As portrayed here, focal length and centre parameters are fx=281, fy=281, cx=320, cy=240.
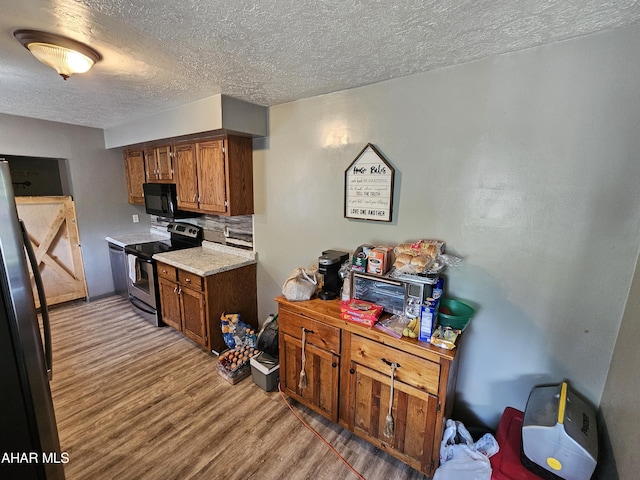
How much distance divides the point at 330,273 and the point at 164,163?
252cm

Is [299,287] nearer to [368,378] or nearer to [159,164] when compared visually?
[368,378]

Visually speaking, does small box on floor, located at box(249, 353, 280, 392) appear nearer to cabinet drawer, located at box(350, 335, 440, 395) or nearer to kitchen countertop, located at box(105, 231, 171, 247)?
cabinet drawer, located at box(350, 335, 440, 395)

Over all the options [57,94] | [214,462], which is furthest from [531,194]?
[57,94]

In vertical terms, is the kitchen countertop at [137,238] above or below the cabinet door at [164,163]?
below

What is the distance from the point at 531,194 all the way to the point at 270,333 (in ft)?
6.97

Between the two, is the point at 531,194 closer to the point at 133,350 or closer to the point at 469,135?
the point at 469,135

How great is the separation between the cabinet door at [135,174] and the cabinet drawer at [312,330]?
298 cm

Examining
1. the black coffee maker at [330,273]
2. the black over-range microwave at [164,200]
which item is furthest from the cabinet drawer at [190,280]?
the black coffee maker at [330,273]

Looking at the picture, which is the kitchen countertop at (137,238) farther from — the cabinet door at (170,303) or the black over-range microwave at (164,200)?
the cabinet door at (170,303)

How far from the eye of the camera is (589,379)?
58.3 inches

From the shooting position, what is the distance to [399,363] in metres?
1.59

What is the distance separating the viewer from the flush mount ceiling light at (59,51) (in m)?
1.35

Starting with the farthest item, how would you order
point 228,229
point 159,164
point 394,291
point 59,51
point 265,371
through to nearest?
1. point 159,164
2. point 228,229
3. point 265,371
4. point 394,291
5. point 59,51

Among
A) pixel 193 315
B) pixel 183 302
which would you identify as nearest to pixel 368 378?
pixel 193 315
